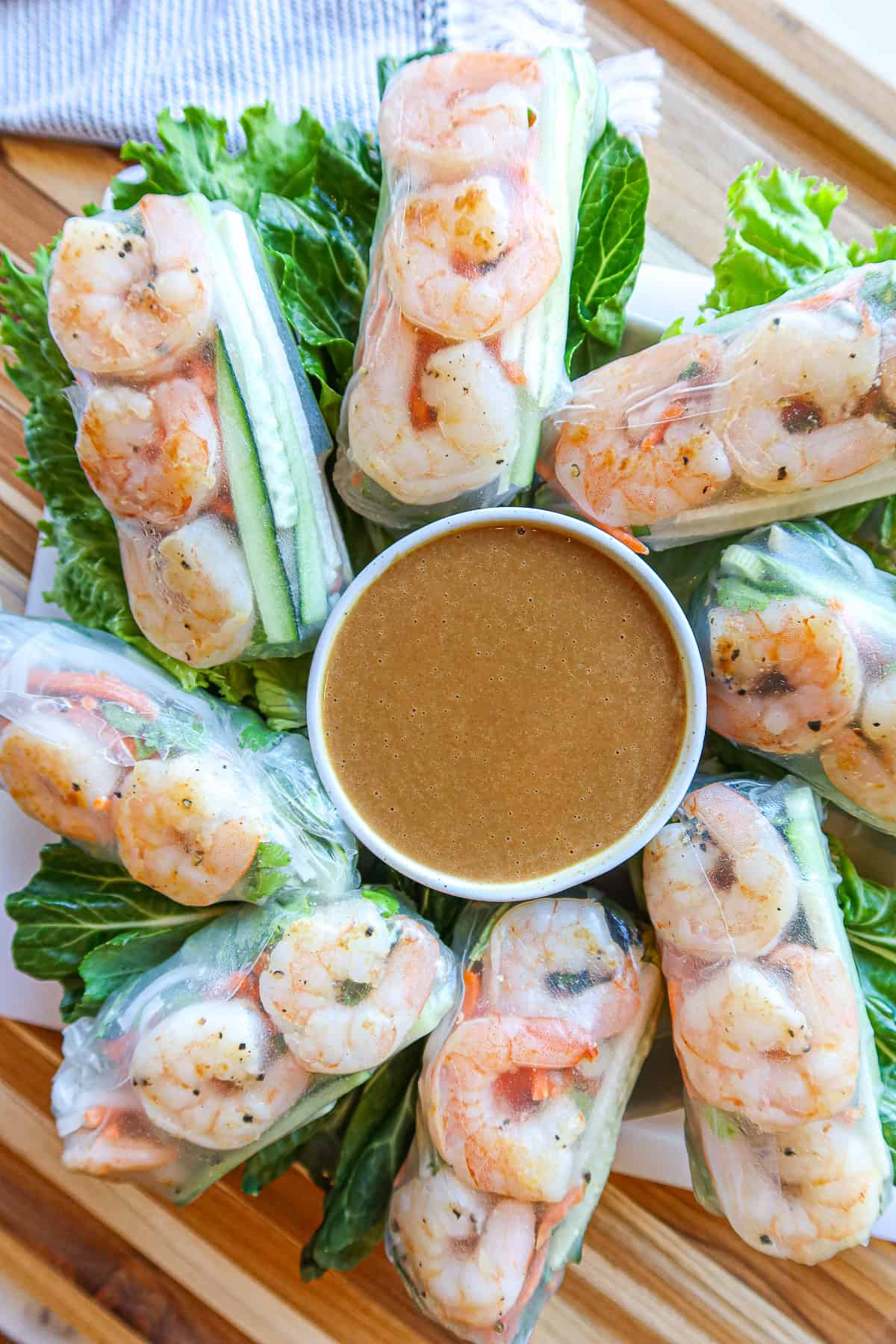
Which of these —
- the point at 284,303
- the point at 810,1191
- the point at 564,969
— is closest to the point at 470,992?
the point at 564,969

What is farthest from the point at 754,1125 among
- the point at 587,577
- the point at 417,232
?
the point at 417,232

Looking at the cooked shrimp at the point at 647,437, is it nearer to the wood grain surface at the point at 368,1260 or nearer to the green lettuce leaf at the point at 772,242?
the green lettuce leaf at the point at 772,242

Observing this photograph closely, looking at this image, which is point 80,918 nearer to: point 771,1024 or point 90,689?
point 90,689

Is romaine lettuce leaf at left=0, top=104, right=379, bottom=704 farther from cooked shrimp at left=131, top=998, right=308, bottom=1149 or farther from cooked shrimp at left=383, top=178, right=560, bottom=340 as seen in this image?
cooked shrimp at left=131, top=998, right=308, bottom=1149

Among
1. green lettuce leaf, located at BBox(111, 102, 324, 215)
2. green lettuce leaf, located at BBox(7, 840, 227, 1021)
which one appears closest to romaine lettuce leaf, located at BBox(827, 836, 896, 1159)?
green lettuce leaf, located at BBox(7, 840, 227, 1021)

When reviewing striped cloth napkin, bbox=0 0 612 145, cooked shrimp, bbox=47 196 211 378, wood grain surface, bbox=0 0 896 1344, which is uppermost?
striped cloth napkin, bbox=0 0 612 145
